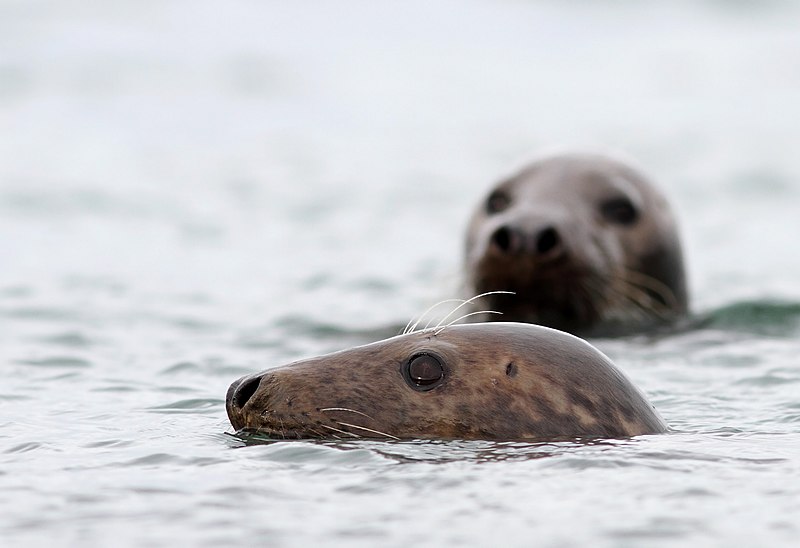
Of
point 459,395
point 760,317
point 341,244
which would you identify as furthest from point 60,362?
point 341,244

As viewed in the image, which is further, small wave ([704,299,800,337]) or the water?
small wave ([704,299,800,337])

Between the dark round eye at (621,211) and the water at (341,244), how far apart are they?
2.88 feet

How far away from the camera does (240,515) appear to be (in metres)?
5.54

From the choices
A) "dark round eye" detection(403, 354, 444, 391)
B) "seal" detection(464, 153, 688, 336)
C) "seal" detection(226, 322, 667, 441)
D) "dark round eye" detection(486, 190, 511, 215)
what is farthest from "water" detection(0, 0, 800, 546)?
"dark round eye" detection(486, 190, 511, 215)

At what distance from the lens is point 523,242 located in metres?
9.83

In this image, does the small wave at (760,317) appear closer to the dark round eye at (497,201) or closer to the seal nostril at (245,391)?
the dark round eye at (497,201)

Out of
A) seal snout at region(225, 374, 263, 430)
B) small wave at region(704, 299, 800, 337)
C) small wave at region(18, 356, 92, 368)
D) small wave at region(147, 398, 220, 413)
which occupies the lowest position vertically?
small wave at region(704, 299, 800, 337)

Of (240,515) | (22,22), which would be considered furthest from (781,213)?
(22,22)

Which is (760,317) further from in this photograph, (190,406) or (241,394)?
(241,394)

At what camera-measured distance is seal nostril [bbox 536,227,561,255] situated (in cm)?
988

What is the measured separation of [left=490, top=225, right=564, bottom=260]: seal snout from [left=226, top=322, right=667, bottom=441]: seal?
3.02 metres

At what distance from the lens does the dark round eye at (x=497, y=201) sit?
11.2m

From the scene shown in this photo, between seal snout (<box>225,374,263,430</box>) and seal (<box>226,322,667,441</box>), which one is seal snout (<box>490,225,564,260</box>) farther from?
seal snout (<box>225,374,263,430</box>)

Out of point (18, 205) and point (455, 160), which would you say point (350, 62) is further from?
point (18, 205)
